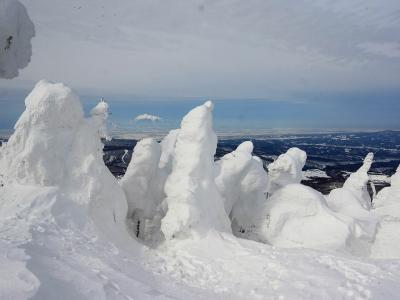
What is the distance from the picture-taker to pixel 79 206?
14211mm

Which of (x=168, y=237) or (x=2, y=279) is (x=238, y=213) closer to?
(x=168, y=237)

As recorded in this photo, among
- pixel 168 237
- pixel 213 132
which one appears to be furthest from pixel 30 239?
pixel 213 132

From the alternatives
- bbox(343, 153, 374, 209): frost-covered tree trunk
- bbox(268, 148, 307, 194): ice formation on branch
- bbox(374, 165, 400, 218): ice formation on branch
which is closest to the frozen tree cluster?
bbox(374, 165, 400, 218): ice formation on branch

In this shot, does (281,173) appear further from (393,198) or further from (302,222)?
(393,198)

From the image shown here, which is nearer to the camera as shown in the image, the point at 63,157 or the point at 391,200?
the point at 63,157

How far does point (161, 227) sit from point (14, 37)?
348 inches

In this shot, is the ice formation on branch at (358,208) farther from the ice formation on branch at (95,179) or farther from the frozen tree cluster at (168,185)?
the ice formation on branch at (95,179)

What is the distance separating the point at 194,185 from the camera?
52.9 ft

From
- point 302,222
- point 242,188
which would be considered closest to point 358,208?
point 302,222

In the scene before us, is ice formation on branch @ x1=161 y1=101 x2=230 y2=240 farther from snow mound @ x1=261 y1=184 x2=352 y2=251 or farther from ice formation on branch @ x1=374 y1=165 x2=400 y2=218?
ice formation on branch @ x1=374 y1=165 x2=400 y2=218

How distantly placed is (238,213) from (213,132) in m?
6.01

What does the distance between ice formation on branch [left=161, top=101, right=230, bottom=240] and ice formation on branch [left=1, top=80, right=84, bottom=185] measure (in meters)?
4.30

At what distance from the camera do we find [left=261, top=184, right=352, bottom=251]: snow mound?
60.6 ft

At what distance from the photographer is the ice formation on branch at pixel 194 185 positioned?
1523 centimetres
